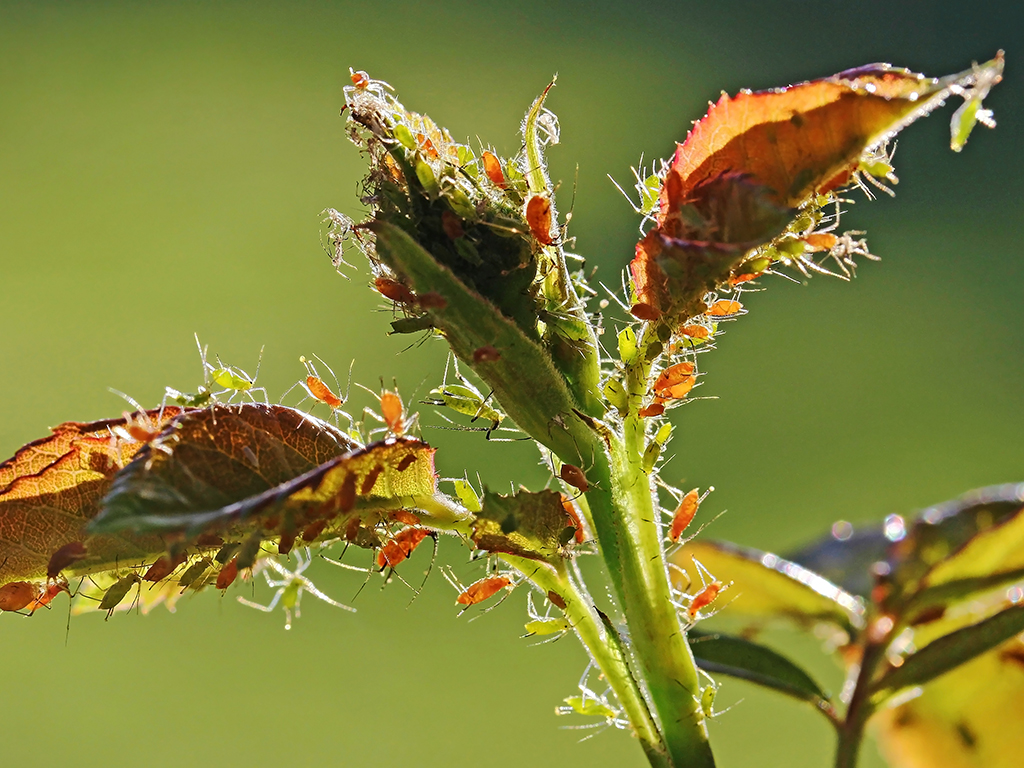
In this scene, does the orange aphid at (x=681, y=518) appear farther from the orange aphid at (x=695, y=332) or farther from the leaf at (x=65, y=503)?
the leaf at (x=65, y=503)

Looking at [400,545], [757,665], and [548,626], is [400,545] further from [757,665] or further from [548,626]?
[757,665]

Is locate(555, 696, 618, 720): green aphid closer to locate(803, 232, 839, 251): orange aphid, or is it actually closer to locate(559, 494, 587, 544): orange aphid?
locate(559, 494, 587, 544): orange aphid

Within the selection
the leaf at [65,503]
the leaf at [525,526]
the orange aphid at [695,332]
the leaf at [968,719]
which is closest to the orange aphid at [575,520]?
the leaf at [525,526]

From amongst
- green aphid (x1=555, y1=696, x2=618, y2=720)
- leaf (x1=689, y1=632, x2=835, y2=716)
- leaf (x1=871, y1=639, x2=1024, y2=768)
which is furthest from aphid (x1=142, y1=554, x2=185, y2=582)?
leaf (x1=871, y1=639, x2=1024, y2=768)

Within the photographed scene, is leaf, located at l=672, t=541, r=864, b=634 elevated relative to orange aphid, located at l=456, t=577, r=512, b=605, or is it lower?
elevated

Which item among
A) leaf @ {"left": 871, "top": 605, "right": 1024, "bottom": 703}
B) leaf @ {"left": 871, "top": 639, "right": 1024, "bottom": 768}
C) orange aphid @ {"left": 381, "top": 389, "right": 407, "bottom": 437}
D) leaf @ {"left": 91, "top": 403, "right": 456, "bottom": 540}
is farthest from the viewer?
leaf @ {"left": 871, "top": 639, "right": 1024, "bottom": 768}

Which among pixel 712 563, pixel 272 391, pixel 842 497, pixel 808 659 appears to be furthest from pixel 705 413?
pixel 712 563
